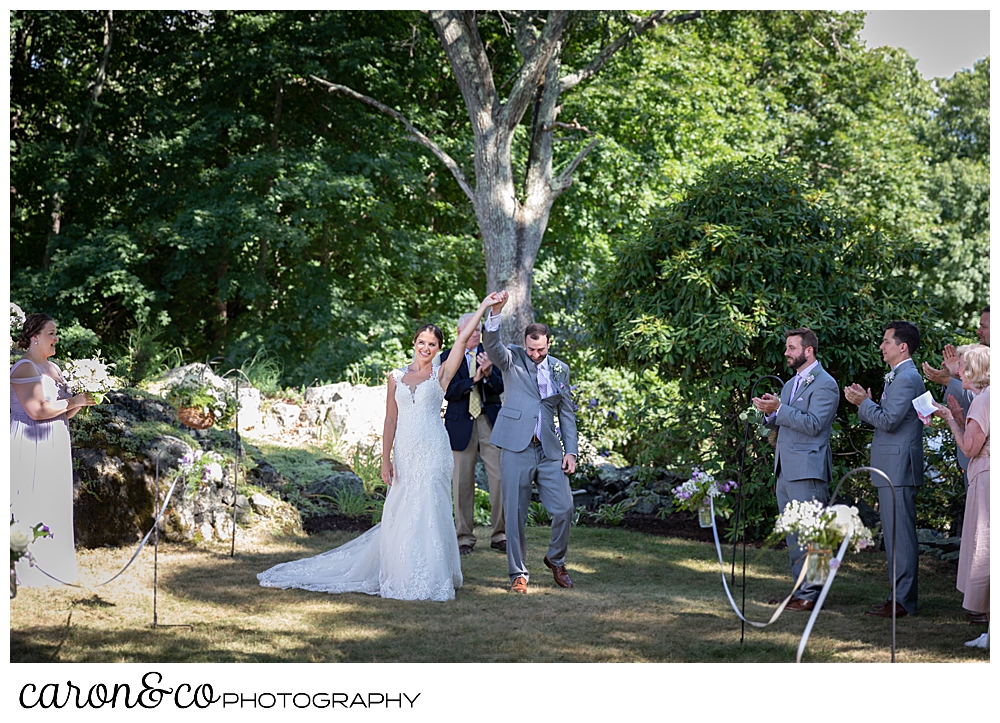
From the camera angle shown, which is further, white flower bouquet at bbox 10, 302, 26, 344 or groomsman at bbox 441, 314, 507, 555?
groomsman at bbox 441, 314, 507, 555

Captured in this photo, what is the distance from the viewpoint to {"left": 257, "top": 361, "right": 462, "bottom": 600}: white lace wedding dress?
5492 mm

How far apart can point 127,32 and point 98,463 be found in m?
11.6

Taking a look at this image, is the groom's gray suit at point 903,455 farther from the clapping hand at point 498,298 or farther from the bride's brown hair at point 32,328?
the bride's brown hair at point 32,328

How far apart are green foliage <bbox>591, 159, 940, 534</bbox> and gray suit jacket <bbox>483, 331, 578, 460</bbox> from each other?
152cm

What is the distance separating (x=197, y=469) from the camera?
626 centimetres

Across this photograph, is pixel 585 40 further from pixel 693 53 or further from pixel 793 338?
pixel 793 338

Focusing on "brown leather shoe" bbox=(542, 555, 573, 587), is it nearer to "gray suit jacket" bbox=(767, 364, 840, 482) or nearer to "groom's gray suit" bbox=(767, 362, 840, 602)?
"groom's gray suit" bbox=(767, 362, 840, 602)

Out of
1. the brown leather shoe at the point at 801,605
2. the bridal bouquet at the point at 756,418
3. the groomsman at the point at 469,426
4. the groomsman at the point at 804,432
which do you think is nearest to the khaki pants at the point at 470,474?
the groomsman at the point at 469,426

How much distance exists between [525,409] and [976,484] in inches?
101

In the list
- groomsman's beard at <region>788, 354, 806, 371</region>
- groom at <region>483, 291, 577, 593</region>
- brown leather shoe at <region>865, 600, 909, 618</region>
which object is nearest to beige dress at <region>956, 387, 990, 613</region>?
brown leather shoe at <region>865, 600, 909, 618</region>

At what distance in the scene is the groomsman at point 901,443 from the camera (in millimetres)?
5199

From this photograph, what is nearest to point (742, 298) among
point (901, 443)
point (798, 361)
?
point (798, 361)

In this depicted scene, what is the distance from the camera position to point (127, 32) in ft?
51.2

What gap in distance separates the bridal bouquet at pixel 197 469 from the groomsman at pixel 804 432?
3.74 metres
